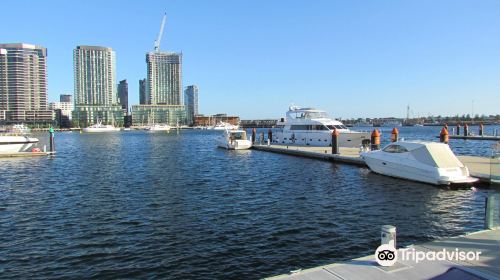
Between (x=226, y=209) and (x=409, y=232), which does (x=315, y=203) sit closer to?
(x=226, y=209)

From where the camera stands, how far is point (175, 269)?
37.1 ft

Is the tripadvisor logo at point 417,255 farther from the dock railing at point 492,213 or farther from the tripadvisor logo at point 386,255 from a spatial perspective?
the dock railing at point 492,213

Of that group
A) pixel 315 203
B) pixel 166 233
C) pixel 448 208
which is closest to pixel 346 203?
pixel 315 203

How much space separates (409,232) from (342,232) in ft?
7.79

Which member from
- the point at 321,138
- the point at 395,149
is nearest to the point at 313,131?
the point at 321,138

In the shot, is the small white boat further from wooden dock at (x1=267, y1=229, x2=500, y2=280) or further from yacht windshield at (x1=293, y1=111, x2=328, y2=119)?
wooden dock at (x1=267, y1=229, x2=500, y2=280)

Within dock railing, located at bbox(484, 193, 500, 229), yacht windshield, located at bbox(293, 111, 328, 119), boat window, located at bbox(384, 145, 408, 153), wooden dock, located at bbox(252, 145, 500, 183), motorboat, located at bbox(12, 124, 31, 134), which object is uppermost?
yacht windshield, located at bbox(293, 111, 328, 119)

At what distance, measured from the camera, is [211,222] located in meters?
16.3

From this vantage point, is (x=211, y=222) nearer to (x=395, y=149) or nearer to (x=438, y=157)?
(x=438, y=157)

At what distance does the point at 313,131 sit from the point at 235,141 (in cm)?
1176

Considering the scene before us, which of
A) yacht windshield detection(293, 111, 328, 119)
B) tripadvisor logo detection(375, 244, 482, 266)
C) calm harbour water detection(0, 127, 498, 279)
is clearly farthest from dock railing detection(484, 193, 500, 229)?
yacht windshield detection(293, 111, 328, 119)

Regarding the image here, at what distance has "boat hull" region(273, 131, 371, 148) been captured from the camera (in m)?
47.4

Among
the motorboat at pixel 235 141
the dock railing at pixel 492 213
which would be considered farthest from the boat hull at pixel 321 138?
the dock railing at pixel 492 213

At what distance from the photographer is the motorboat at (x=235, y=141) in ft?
186
